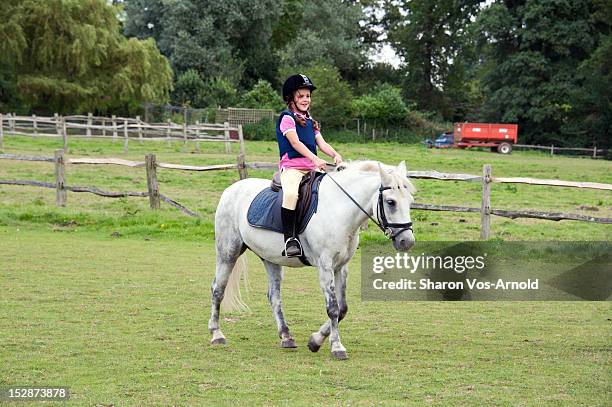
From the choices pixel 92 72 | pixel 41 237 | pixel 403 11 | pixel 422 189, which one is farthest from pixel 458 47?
pixel 41 237

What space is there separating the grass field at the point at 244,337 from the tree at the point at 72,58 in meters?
29.8

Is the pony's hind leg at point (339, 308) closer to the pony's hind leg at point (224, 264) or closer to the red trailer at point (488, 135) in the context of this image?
the pony's hind leg at point (224, 264)

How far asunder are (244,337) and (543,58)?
2039 inches

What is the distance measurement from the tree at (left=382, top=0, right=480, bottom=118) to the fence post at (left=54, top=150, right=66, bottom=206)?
48.7m

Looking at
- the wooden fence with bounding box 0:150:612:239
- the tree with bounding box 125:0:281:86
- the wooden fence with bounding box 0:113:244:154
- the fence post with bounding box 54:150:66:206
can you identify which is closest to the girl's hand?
the wooden fence with bounding box 0:150:612:239

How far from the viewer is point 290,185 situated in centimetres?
783

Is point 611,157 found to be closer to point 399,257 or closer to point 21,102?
point 21,102

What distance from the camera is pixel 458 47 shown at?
220 feet

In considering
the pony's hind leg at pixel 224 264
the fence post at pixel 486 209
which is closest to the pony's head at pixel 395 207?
the pony's hind leg at pixel 224 264

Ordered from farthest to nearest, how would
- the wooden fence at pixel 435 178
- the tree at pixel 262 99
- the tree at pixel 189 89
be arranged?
the tree at pixel 189 89 → the tree at pixel 262 99 → the wooden fence at pixel 435 178

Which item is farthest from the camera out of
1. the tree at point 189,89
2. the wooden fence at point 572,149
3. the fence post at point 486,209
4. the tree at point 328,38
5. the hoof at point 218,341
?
the tree at point 328,38

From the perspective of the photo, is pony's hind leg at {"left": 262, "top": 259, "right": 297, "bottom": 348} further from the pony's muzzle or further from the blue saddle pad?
the pony's muzzle

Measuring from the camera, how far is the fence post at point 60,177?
18.8 metres

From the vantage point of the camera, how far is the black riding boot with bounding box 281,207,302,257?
25.4 ft
